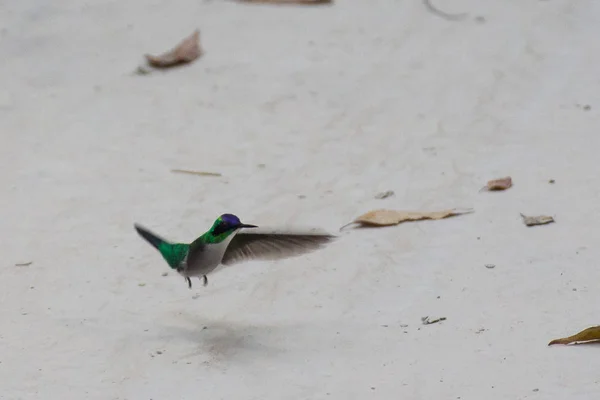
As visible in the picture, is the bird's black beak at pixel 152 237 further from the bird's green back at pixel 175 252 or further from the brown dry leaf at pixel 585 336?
the brown dry leaf at pixel 585 336

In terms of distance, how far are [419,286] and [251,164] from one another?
1671 millimetres

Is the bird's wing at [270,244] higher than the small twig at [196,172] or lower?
higher

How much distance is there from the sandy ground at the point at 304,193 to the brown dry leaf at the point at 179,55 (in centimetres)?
11

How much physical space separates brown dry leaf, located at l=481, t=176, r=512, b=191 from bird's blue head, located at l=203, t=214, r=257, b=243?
1.77m

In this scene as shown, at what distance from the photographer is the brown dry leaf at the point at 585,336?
3092 mm

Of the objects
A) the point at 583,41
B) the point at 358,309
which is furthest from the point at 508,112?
the point at 358,309

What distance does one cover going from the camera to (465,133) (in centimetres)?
533

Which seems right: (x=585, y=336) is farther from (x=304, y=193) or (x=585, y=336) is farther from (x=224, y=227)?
(x=304, y=193)

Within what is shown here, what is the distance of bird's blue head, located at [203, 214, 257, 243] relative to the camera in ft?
10.5

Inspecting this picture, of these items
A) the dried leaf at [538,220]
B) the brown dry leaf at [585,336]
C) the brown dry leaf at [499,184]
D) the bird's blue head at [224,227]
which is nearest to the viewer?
the brown dry leaf at [585,336]

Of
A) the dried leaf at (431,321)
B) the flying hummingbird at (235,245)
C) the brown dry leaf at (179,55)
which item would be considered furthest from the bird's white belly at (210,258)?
the brown dry leaf at (179,55)

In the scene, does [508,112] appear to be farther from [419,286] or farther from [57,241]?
[57,241]

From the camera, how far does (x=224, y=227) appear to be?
323 cm

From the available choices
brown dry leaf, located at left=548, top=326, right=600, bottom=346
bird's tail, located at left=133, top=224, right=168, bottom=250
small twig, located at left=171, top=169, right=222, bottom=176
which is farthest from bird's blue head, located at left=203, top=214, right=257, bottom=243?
small twig, located at left=171, top=169, right=222, bottom=176
